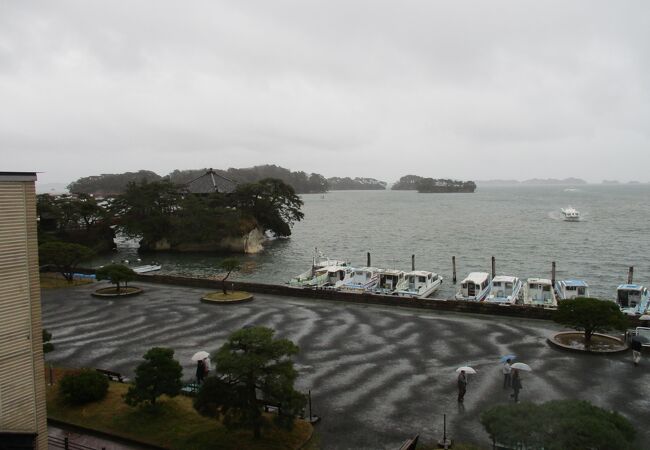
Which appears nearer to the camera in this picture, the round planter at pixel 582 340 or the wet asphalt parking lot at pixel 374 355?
the wet asphalt parking lot at pixel 374 355

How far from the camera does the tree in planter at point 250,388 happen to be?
14.8 meters

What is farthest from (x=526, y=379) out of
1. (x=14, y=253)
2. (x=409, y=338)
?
(x=14, y=253)

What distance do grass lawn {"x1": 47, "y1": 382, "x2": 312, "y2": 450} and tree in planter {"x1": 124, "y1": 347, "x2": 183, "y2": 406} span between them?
33.2 inches

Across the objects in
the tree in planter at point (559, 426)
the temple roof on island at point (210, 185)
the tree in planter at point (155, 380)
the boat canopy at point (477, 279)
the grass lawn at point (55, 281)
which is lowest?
the grass lawn at point (55, 281)

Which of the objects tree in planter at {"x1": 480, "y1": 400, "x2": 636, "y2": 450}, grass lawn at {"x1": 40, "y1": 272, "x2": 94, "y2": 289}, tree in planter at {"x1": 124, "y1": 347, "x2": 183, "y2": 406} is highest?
tree in planter at {"x1": 480, "y1": 400, "x2": 636, "y2": 450}

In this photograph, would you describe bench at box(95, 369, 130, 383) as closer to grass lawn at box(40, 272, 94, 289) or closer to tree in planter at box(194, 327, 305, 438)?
tree in planter at box(194, 327, 305, 438)

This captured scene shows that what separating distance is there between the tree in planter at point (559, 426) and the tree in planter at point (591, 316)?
14.0 meters

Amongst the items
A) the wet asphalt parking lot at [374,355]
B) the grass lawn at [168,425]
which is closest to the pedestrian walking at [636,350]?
the wet asphalt parking lot at [374,355]

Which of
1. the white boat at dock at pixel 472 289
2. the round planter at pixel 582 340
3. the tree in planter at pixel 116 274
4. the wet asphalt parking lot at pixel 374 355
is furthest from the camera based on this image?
the white boat at dock at pixel 472 289

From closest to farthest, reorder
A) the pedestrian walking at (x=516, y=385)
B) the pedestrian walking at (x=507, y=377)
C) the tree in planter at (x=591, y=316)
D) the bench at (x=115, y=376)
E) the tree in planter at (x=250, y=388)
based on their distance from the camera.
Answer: the tree in planter at (x=250, y=388) → the pedestrian walking at (x=516, y=385) → the pedestrian walking at (x=507, y=377) → the bench at (x=115, y=376) → the tree in planter at (x=591, y=316)

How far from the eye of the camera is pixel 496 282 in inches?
1629

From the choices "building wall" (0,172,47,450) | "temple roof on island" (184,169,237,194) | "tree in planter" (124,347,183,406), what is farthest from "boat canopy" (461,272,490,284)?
"temple roof on island" (184,169,237,194)

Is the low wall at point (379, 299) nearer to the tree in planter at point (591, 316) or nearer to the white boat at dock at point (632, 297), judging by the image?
the tree in planter at point (591, 316)

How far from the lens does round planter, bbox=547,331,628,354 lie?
24.9 metres
